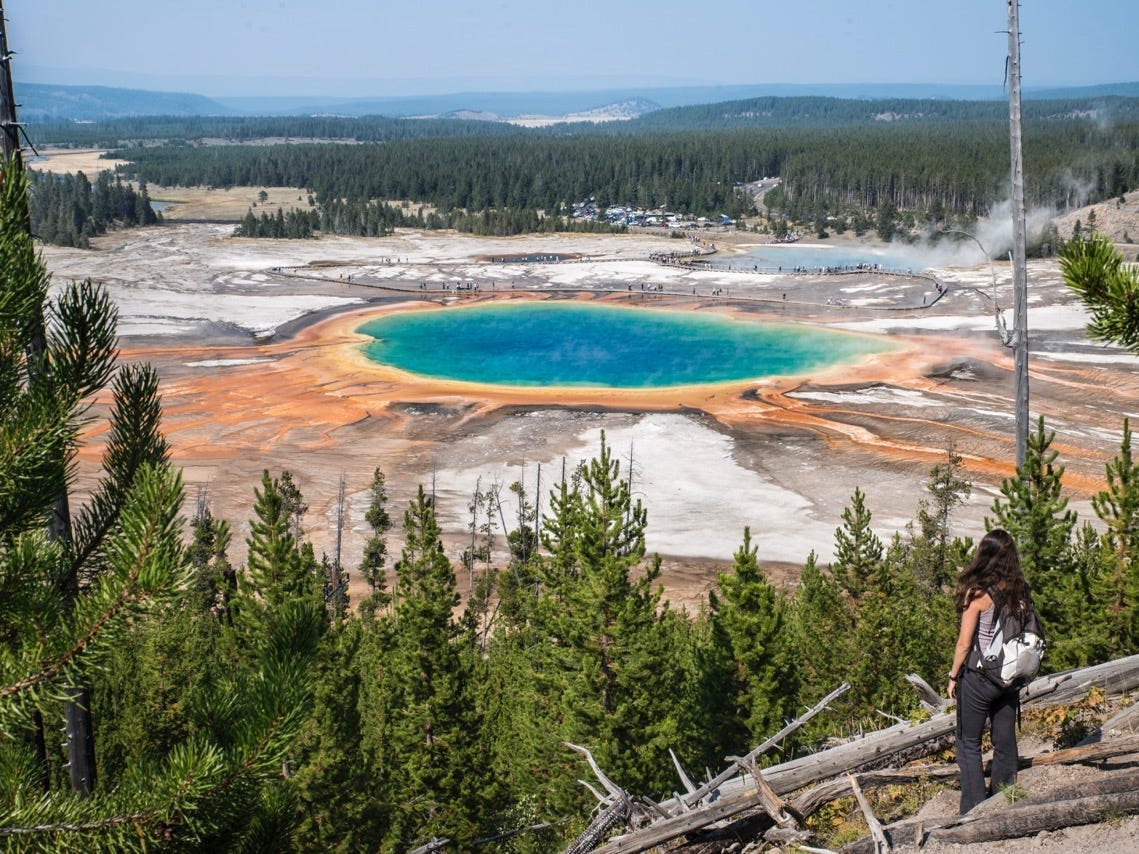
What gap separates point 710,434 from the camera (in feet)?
125

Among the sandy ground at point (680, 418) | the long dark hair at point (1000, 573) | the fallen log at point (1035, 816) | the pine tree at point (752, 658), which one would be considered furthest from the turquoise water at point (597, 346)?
the fallen log at point (1035, 816)

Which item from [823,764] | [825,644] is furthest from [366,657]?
[823,764]

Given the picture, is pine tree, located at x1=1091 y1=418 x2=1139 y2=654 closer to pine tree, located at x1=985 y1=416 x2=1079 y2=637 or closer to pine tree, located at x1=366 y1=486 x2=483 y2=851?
pine tree, located at x1=985 y1=416 x2=1079 y2=637

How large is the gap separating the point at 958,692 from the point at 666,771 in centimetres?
900

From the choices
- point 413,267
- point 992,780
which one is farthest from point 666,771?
point 413,267

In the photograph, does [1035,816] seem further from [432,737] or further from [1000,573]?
[432,737]

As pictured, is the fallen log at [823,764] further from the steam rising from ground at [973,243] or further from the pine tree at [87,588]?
the steam rising from ground at [973,243]

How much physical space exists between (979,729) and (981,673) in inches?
13.8

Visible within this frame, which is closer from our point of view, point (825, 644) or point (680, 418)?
point (825, 644)

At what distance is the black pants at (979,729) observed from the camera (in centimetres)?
601

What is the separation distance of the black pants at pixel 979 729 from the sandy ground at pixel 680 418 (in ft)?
52.6

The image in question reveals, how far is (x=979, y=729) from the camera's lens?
6.05 metres

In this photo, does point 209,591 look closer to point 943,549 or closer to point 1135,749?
point 943,549

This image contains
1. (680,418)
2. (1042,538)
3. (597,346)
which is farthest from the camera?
(597,346)
